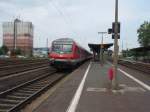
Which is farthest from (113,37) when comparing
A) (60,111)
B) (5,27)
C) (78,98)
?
(5,27)

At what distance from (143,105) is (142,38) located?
417ft

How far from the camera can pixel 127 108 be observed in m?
11.8

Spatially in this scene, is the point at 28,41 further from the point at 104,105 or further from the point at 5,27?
the point at 104,105

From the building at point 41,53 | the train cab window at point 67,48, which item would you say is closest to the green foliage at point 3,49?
the building at point 41,53

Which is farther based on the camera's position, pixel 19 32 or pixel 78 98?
pixel 19 32

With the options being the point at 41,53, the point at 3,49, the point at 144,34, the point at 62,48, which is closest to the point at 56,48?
the point at 62,48

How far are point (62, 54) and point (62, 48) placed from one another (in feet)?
2.36

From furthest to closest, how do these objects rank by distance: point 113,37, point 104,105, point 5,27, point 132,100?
point 5,27, point 113,37, point 132,100, point 104,105

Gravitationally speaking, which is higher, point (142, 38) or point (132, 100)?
point (142, 38)

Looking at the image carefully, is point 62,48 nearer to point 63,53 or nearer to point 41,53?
point 63,53

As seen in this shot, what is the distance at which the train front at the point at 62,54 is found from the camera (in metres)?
34.5

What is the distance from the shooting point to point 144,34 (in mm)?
136375

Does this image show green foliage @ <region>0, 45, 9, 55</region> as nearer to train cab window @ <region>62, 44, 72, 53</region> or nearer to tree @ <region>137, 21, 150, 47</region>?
tree @ <region>137, 21, 150, 47</region>


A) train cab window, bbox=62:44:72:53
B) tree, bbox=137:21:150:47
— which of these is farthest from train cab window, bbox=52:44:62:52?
tree, bbox=137:21:150:47
